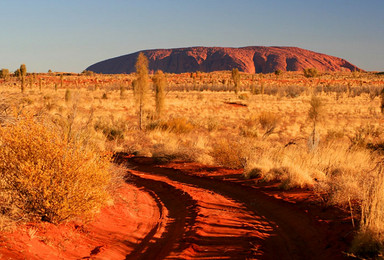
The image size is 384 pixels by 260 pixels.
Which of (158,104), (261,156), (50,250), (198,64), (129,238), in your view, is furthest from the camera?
(198,64)

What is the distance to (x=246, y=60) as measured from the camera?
547ft

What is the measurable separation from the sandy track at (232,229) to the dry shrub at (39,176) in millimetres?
1259

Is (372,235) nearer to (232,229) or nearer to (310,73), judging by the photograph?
(232,229)

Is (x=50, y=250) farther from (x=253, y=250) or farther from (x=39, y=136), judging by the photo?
(x=253, y=250)

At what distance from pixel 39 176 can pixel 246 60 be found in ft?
551

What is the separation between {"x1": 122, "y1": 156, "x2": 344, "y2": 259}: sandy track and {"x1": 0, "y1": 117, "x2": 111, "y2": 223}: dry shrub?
49.6 inches

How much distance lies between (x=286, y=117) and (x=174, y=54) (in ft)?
568

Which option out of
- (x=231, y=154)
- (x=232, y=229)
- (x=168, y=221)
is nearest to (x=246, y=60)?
(x=231, y=154)

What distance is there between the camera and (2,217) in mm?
4602

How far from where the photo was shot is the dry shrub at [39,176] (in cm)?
490

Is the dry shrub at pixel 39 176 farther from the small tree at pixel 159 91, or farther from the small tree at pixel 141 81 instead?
the small tree at pixel 159 91

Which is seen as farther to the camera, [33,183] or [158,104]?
[158,104]

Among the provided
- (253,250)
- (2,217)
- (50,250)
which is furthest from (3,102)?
(253,250)

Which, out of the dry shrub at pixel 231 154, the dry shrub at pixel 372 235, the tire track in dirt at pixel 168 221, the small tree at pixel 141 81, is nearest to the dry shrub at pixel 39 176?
the tire track in dirt at pixel 168 221
